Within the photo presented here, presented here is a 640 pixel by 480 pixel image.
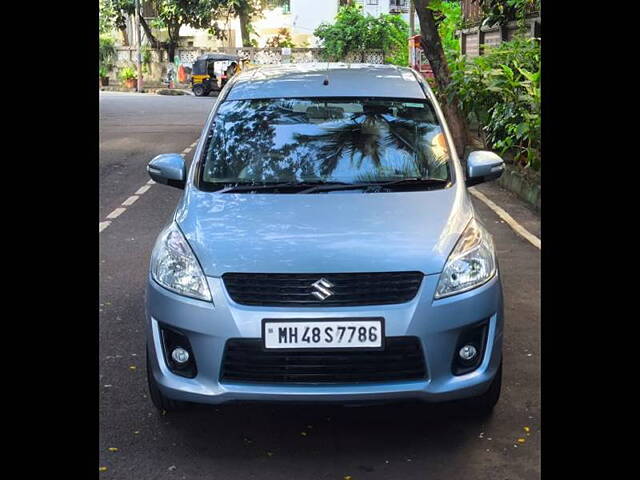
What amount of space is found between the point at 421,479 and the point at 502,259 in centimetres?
471

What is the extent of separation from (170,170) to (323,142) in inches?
35.1

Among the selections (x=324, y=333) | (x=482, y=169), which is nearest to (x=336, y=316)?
(x=324, y=333)

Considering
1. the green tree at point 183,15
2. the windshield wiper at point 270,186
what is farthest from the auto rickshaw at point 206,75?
the windshield wiper at point 270,186

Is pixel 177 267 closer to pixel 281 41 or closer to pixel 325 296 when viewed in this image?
pixel 325 296

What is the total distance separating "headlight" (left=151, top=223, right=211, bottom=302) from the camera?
426cm

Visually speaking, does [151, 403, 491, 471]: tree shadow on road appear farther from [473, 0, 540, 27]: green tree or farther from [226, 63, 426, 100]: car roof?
[473, 0, 540, 27]: green tree

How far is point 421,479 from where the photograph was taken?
4.03m

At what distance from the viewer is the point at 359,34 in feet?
165

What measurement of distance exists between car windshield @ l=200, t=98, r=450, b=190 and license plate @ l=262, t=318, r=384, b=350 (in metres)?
1.18

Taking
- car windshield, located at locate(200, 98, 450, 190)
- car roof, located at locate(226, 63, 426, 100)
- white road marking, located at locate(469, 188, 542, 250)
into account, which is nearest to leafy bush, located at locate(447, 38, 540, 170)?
white road marking, located at locate(469, 188, 542, 250)

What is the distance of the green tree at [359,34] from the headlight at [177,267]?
151 ft

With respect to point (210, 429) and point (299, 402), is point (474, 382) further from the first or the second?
point (210, 429)
